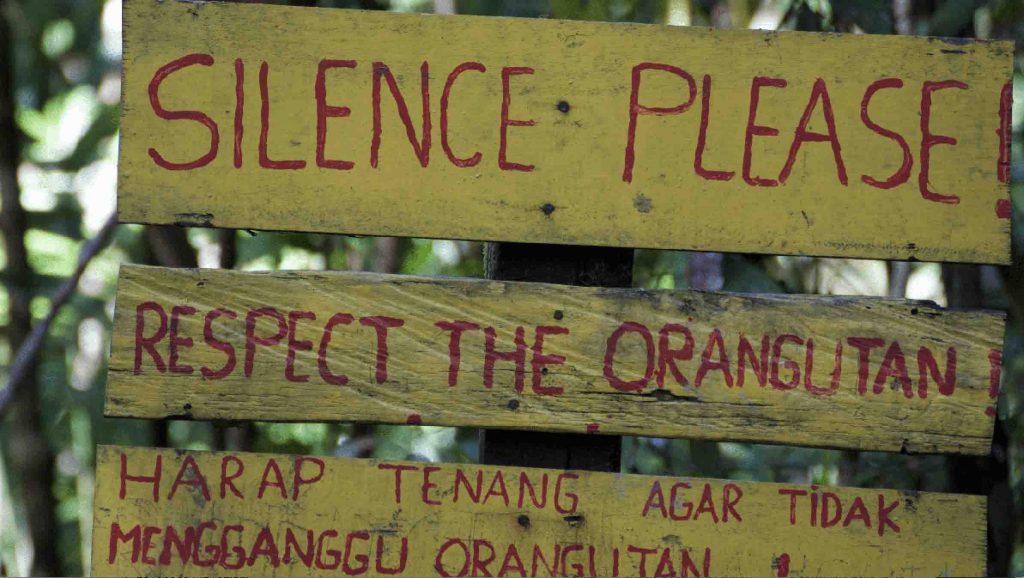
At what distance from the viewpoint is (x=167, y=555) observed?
5.82 feet

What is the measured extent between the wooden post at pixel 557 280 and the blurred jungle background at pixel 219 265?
175cm

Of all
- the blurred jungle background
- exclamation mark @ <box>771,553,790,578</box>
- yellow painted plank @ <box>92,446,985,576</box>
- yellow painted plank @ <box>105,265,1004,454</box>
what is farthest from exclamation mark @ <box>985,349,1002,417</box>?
the blurred jungle background

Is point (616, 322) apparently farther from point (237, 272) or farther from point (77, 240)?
point (77, 240)

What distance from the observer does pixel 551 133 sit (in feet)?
5.87

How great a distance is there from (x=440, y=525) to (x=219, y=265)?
284 centimetres

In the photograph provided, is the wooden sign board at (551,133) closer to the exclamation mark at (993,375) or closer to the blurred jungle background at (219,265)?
the exclamation mark at (993,375)

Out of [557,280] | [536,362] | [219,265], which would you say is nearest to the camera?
[536,362]

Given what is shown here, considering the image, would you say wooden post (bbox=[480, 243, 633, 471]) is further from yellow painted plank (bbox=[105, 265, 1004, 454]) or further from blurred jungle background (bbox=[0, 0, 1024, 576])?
blurred jungle background (bbox=[0, 0, 1024, 576])

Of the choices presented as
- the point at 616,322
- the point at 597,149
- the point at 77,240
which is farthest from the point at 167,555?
the point at 77,240

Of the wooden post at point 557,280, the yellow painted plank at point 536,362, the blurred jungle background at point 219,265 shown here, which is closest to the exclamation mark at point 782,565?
A: the yellow painted plank at point 536,362

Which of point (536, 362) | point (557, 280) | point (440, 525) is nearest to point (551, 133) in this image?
point (557, 280)

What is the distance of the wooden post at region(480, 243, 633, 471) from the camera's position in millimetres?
1883

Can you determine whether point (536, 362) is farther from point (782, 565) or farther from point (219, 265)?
point (219, 265)

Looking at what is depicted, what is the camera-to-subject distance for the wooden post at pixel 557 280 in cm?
188
